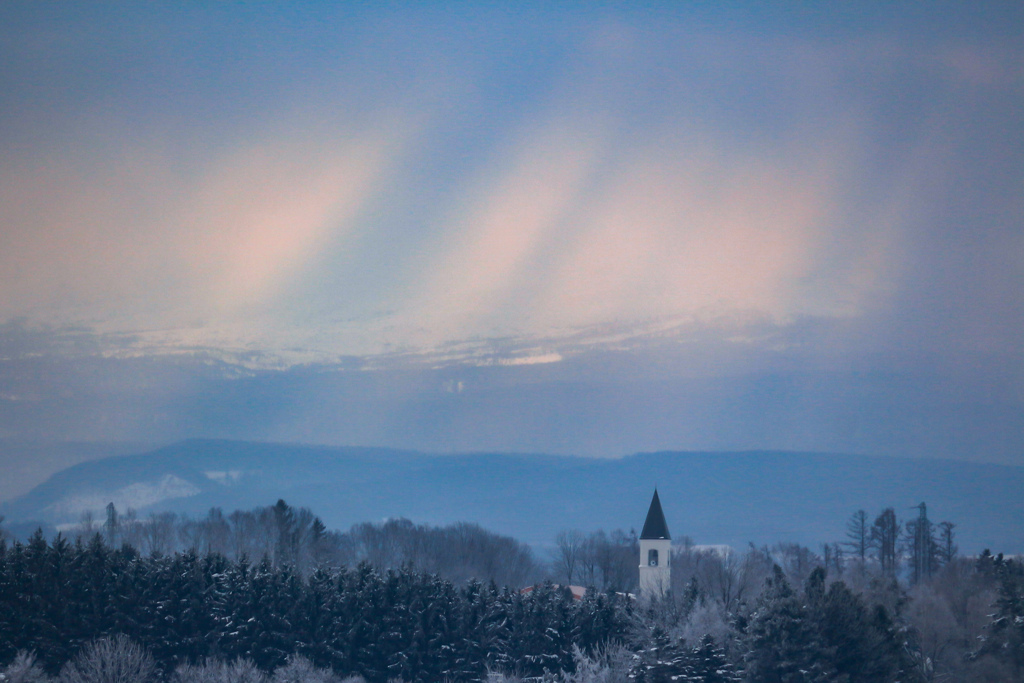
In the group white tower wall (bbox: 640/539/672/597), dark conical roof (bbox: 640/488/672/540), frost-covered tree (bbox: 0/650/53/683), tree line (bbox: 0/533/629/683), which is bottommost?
frost-covered tree (bbox: 0/650/53/683)

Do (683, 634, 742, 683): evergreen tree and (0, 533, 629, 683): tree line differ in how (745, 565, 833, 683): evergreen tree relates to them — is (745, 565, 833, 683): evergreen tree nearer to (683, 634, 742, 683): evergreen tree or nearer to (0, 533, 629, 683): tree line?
(683, 634, 742, 683): evergreen tree

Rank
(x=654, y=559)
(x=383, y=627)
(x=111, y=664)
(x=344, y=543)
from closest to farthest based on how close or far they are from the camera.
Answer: (x=111, y=664)
(x=383, y=627)
(x=654, y=559)
(x=344, y=543)

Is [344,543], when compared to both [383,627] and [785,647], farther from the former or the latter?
[785,647]

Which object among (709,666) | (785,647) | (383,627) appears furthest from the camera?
(383,627)

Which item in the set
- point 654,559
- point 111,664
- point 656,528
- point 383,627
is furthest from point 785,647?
point 654,559

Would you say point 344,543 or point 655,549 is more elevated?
point 344,543

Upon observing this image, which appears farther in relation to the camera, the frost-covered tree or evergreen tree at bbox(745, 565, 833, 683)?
the frost-covered tree

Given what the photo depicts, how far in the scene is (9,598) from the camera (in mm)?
59062

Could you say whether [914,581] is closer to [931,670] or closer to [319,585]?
[931,670]

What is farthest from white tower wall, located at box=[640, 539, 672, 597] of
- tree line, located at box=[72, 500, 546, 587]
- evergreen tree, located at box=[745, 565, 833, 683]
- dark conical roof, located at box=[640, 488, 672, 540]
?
evergreen tree, located at box=[745, 565, 833, 683]

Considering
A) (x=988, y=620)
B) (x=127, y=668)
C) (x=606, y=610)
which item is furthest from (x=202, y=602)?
(x=988, y=620)

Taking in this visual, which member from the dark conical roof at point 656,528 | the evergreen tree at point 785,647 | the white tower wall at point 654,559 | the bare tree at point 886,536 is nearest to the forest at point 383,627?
the evergreen tree at point 785,647

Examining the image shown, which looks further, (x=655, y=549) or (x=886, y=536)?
(x=886, y=536)

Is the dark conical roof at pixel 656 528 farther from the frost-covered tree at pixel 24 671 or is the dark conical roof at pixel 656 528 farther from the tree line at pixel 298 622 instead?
the frost-covered tree at pixel 24 671
